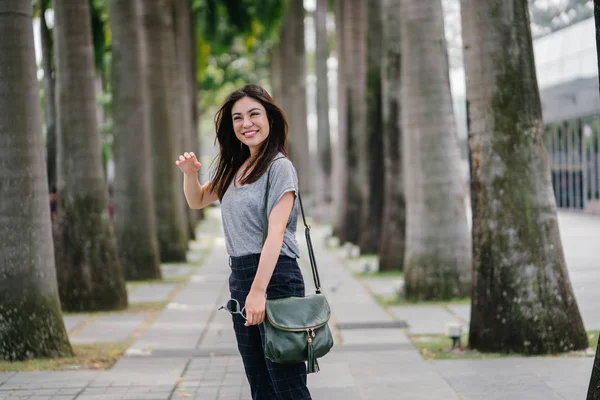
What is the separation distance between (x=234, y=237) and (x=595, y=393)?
2.05 meters

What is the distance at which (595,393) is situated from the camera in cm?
543

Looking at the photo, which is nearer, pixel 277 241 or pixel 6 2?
pixel 277 241

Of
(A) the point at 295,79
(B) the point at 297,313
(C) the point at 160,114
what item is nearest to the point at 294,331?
(B) the point at 297,313

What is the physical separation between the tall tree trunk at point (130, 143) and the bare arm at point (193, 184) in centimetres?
1132

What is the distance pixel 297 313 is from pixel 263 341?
0.72 feet

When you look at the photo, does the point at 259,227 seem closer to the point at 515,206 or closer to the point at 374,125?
the point at 515,206

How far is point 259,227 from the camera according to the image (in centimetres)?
491

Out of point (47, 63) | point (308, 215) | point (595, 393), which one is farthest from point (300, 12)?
point (595, 393)

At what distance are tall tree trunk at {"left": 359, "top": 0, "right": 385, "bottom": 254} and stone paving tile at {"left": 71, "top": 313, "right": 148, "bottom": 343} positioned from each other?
28.2 ft

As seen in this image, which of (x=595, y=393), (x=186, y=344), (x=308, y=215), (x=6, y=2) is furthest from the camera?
(x=308, y=215)

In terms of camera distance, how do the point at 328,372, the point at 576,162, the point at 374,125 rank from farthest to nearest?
the point at 576,162
the point at 374,125
the point at 328,372

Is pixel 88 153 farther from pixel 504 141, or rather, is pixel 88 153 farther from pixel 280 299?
pixel 280 299

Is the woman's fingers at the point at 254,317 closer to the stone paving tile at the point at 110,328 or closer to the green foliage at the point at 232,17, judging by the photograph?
the stone paving tile at the point at 110,328

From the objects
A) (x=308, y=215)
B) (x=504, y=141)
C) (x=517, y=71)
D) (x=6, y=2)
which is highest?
(x=6, y=2)
